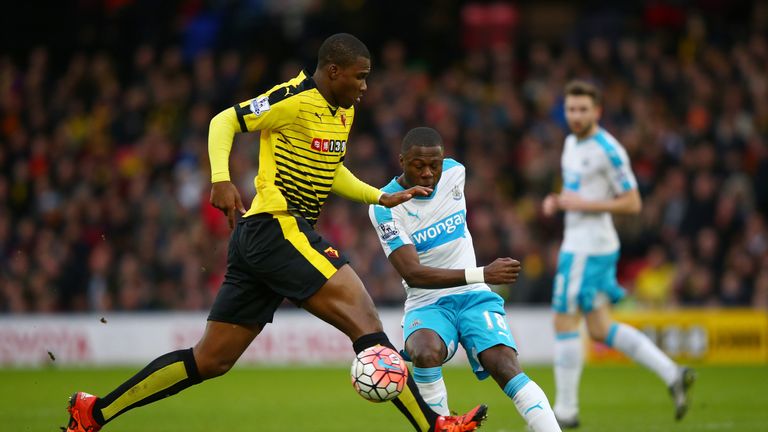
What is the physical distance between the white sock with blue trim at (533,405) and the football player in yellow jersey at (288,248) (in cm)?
41

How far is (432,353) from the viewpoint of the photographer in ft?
23.2

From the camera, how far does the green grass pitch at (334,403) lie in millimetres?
9438

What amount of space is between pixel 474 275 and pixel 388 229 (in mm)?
728

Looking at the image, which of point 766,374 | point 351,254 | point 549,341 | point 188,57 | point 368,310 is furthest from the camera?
point 188,57

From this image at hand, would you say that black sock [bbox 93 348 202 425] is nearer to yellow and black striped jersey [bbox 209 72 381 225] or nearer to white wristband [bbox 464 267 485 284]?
yellow and black striped jersey [bbox 209 72 381 225]

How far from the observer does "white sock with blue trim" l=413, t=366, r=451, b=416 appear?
23.7ft

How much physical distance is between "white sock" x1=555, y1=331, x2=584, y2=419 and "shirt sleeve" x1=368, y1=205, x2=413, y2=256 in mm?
2765

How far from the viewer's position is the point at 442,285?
6984 mm

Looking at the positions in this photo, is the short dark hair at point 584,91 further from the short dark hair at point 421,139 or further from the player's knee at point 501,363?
the player's knee at point 501,363

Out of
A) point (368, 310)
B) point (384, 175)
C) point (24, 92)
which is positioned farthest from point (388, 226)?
point (24, 92)

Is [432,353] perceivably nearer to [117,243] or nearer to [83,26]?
[117,243]

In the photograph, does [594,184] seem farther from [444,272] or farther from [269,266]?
[269,266]

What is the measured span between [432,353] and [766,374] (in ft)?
26.5

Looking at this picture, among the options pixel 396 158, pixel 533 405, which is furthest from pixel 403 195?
pixel 396 158
